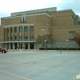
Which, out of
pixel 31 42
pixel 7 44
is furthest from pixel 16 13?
pixel 31 42

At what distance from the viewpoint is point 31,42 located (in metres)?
90.3

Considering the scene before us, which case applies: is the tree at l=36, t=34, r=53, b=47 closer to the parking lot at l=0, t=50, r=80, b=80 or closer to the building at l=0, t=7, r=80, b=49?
the building at l=0, t=7, r=80, b=49

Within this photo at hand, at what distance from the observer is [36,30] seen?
89938 mm

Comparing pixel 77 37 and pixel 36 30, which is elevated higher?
pixel 36 30

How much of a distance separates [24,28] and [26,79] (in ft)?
277

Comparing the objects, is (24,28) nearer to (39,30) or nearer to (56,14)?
(39,30)

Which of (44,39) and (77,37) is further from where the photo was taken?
(44,39)

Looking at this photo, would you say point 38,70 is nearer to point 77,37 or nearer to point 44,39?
point 44,39

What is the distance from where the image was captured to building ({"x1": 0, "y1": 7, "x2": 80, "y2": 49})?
3482 inches

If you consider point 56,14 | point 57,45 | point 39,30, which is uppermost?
point 56,14

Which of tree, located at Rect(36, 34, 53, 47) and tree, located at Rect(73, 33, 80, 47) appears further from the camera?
tree, located at Rect(36, 34, 53, 47)

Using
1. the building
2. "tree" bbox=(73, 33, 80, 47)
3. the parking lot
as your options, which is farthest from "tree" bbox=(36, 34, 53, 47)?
the parking lot

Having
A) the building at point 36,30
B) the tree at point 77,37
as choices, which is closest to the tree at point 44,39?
the building at point 36,30

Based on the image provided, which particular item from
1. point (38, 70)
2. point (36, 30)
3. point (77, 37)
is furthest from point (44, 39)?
point (38, 70)
